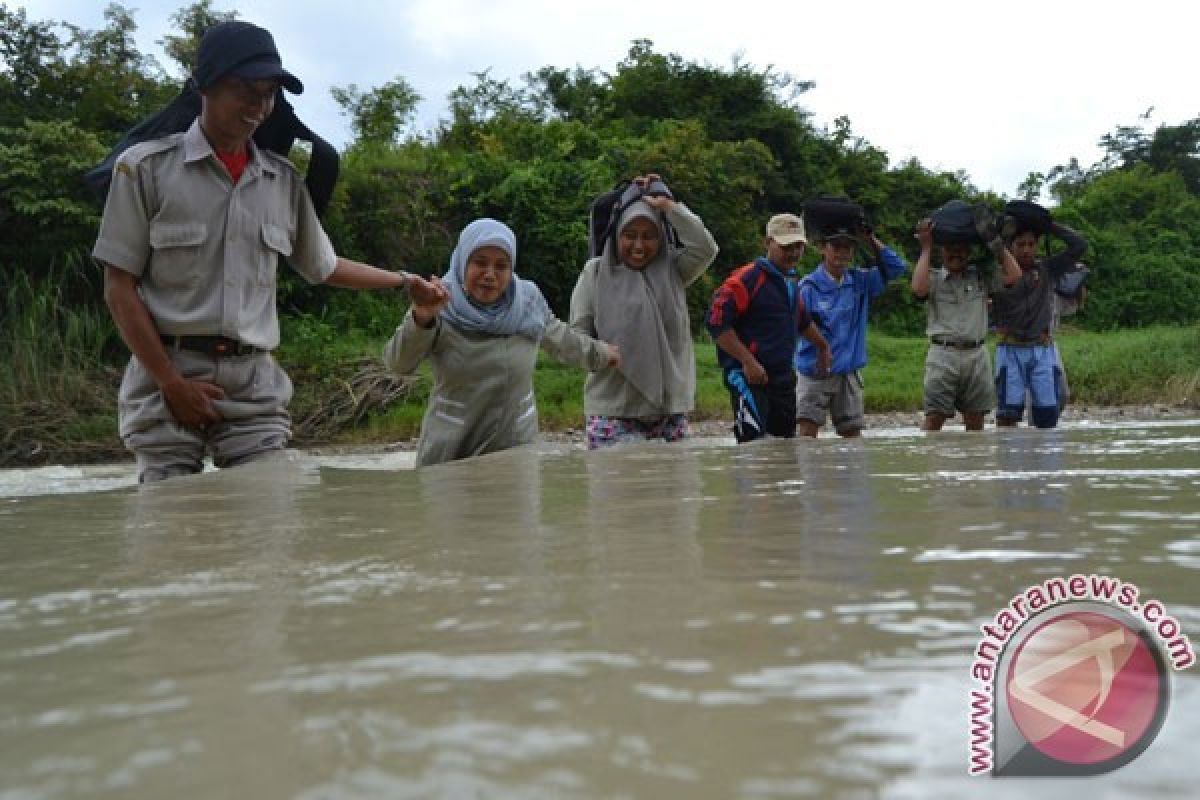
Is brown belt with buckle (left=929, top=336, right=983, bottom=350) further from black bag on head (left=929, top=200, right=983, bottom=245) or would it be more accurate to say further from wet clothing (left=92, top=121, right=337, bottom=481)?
wet clothing (left=92, top=121, right=337, bottom=481)

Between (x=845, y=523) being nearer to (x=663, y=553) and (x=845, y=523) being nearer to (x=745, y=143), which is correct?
(x=663, y=553)

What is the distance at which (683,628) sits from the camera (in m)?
0.82

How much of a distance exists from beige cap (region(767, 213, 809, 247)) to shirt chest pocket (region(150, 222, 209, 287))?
2.86 metres

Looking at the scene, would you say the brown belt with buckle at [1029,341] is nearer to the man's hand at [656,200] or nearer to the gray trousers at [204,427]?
the man's hand at [656,200]

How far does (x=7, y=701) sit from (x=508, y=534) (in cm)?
71

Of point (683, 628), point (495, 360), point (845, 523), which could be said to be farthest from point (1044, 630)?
point (495, 360)

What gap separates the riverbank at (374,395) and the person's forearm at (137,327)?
21.0 feet

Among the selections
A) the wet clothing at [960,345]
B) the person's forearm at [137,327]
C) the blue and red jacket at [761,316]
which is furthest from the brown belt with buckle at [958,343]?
the person's forearm at [137,327]

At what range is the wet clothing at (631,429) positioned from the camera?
4348 mm

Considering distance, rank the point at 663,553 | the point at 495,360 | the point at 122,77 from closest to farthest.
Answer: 1. the point at 663,553
2. the point at 495,360
3. the point at 122,77

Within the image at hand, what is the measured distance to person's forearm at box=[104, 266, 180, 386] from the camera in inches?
104

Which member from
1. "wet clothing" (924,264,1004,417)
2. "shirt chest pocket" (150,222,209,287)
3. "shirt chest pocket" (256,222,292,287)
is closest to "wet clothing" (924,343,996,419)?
"wet clothing" (924,264,1004,417)

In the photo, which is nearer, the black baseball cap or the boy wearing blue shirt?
the black baseball cap

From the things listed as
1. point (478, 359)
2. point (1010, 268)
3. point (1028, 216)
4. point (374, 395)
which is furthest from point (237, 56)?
point (374, 395)
